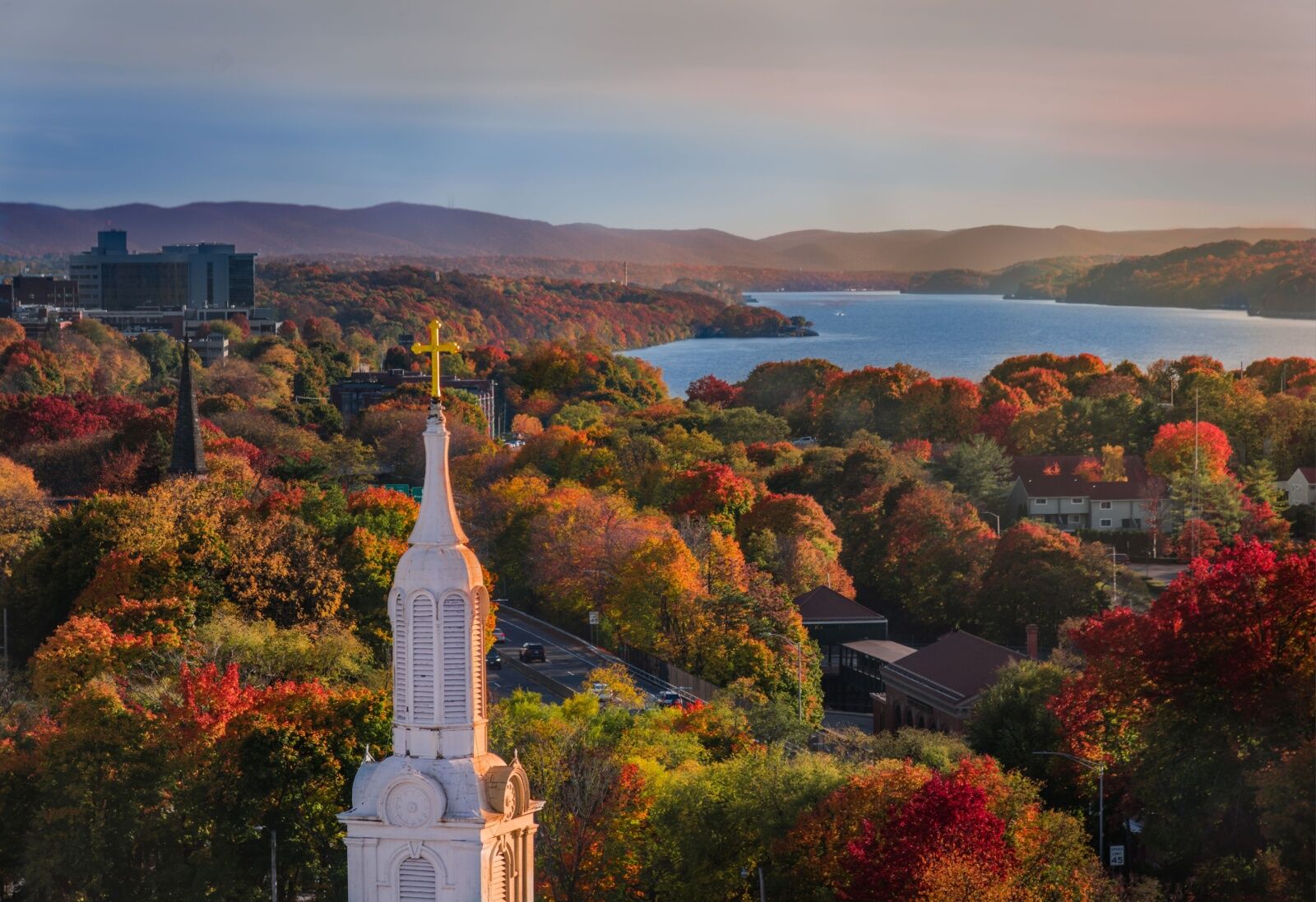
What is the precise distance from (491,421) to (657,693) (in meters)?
83.2

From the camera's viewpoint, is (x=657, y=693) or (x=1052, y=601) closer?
(x=657, y=693)

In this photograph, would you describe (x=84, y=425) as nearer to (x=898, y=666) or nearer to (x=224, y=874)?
(x=898, y=666)

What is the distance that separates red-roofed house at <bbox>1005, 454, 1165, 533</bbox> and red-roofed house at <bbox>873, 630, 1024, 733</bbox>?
32.0 meters

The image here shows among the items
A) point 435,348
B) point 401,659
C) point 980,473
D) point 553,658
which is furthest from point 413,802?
point 980,473

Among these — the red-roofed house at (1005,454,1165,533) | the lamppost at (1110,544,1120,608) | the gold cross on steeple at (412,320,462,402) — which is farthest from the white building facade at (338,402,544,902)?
the red-roofed house at (1005,454,1165,533)

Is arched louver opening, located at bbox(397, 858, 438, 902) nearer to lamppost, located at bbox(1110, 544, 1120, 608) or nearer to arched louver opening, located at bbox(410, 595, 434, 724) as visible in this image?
arched louver opening, located at bbox(410, 595, 434, 724)

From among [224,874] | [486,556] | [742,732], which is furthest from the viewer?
[486,556]

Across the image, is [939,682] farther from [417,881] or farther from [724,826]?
[417,881]

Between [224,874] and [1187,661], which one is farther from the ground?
[1187,661]

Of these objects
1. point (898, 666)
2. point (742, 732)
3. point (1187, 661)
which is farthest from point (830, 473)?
point (1187, 661)

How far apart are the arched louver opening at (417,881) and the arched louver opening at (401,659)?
163 cm

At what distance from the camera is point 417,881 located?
78.5 ft

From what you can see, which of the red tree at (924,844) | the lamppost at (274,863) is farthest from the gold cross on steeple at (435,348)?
the lamppost at (274,863)

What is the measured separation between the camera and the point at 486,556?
7788 cm
